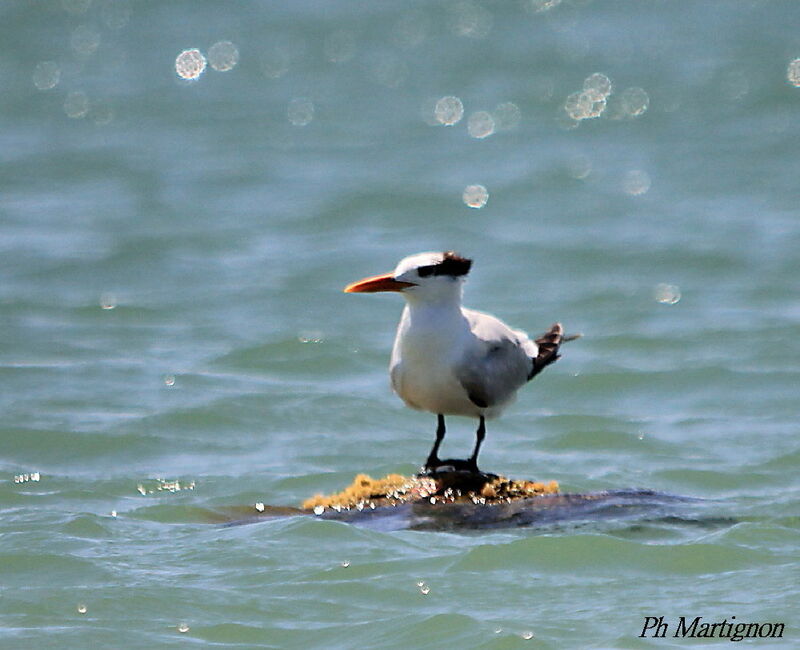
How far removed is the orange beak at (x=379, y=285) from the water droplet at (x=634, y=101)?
1059cm

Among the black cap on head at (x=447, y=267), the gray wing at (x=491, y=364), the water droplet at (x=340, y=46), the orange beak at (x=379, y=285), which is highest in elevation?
the water droplet at (x=340, y=46)

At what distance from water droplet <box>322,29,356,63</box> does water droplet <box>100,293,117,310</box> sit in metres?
7.08

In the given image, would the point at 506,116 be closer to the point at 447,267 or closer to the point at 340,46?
the point at 340,46

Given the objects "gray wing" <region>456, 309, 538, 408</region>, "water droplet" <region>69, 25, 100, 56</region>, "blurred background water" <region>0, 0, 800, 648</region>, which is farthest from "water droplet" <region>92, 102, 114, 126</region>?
"gray wing" <region>456, 309, 538, 408</region>

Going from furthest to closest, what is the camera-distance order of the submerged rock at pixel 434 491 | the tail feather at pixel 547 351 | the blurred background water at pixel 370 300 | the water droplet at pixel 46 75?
the water droplet at pixel 46 75 → the tail feather at pixel 547 351 → the submerged rock at pixel 434 491 → the blurred background water at pixel 370 300

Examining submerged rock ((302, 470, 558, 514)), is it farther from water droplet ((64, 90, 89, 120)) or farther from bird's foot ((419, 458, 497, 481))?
water droplet ((64, 90, 89, 120))

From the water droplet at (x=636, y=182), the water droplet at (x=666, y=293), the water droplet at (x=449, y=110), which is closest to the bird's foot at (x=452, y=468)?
the water droplet at (x=666, y=293)

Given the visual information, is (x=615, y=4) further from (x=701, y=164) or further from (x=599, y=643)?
(x=599, y=643)

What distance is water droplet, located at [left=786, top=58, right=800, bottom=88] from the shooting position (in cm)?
1659

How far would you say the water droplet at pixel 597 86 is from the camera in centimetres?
1694

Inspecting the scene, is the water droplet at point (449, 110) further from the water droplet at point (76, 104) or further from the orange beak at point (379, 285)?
the orange beak at point (379, 285)

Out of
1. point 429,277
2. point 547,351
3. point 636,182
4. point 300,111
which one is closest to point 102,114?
point 300,111

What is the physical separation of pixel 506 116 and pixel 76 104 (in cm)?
549

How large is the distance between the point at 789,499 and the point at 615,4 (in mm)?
12859
